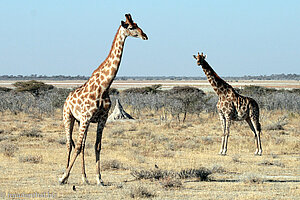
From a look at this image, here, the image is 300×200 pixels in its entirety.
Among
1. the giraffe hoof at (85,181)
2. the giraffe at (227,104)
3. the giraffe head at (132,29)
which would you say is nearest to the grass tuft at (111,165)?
the giraffe hoof at (85,181)

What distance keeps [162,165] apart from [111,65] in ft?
13.1

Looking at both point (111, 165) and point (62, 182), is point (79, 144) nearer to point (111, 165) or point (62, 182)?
point (62, 182)

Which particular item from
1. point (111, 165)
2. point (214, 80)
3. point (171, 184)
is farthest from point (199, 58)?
point (171, 184)

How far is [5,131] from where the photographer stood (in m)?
22.2

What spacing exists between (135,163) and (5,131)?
10.5 m

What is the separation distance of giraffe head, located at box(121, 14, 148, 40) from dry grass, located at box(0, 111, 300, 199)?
2.73 meters

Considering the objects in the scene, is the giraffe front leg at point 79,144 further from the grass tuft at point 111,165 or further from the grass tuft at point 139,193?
the grass tuft at point 111,165

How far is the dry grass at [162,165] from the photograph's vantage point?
9.28m

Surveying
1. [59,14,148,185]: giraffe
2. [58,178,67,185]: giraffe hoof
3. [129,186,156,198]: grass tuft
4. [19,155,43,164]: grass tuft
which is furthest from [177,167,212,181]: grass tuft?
[19,155,43,164]: grass tuft

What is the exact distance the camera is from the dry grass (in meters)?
9.28

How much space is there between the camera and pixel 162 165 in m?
13.0

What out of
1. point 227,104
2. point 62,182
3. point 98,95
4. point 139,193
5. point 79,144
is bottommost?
point 62,182

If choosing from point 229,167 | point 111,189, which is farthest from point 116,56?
point 229,167

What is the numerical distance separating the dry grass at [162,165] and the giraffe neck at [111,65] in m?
1.96
